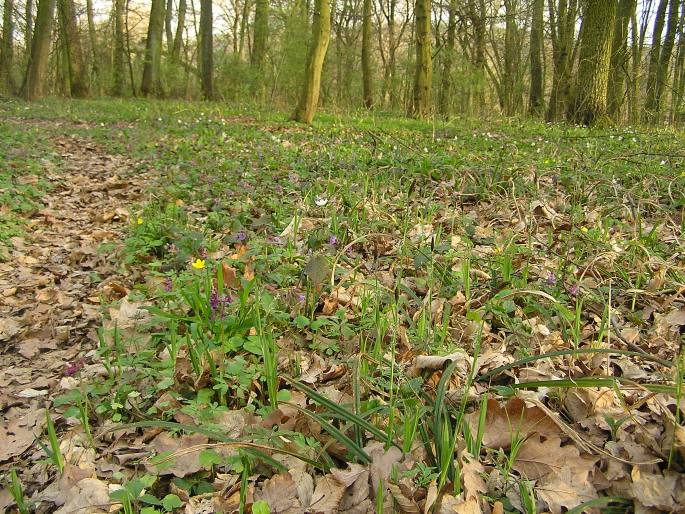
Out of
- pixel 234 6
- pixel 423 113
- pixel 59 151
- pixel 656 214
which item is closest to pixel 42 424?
pixel 656 214

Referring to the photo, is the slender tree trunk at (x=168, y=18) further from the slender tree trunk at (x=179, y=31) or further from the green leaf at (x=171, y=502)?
the green leaf at (x=171, y=502)

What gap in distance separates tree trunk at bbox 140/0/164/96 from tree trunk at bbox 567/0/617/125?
14595mm

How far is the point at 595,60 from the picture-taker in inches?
381

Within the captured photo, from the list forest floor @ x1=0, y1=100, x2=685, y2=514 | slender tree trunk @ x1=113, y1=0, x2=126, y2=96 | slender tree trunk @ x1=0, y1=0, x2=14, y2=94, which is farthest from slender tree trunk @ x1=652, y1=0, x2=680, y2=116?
slender tree trunk @ x1=0, y1=0, x2=14, y2=94

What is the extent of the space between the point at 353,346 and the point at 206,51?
17522 millimetres

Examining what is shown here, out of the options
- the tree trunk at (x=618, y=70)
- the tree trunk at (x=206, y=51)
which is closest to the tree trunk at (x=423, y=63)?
the tree trunk at (x=618, y=70)

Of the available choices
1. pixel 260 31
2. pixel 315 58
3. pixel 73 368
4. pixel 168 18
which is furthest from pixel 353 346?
pixel 168 18

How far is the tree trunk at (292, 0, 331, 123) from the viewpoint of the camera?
9.11 metres

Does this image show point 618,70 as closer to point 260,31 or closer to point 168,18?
point 260,31

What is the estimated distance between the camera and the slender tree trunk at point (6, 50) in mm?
19359

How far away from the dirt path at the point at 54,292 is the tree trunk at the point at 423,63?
25.3 feet

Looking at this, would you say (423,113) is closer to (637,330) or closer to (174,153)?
(174,153)

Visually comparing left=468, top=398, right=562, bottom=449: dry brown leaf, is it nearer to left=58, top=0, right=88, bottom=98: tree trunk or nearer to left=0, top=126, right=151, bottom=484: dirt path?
left=0, top=126, right=151, bottom=484: dirt path

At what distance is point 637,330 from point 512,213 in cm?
165
